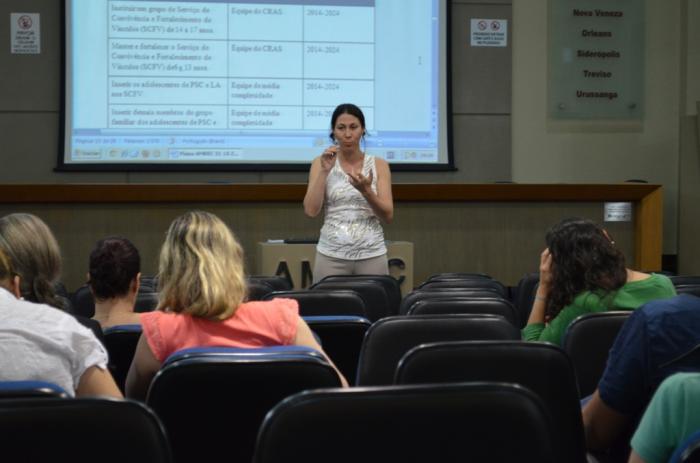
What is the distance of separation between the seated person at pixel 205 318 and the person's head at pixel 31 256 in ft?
0.99

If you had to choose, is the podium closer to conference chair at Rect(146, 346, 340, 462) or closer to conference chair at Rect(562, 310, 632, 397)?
conference chair at Rect(562, 310, 632, 397)

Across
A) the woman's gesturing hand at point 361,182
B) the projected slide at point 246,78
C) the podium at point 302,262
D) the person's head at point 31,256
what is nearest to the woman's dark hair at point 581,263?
the person's head at point 31,256

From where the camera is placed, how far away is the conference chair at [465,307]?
299cm

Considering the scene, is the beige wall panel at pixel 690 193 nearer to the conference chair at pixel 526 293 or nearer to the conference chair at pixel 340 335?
the conference chair at pixel 526 293

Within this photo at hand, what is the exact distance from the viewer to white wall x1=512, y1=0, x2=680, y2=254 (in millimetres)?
8492

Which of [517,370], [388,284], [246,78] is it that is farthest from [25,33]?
[517,370]

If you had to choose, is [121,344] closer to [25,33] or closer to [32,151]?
[32,151]

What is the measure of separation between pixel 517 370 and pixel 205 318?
A: 764 mm

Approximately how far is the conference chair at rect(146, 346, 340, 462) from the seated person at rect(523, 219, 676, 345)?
119 cm

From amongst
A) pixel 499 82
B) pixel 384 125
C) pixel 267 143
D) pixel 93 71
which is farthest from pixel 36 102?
pixel 499 82

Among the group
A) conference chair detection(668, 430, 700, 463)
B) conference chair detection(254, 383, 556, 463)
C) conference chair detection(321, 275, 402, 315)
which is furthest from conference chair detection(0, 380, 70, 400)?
conference chair detection(321, 275, 402, 315)

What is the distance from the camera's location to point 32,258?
232 cm

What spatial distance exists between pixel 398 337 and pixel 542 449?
1090mm

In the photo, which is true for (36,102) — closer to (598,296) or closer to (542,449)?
(598,296)
